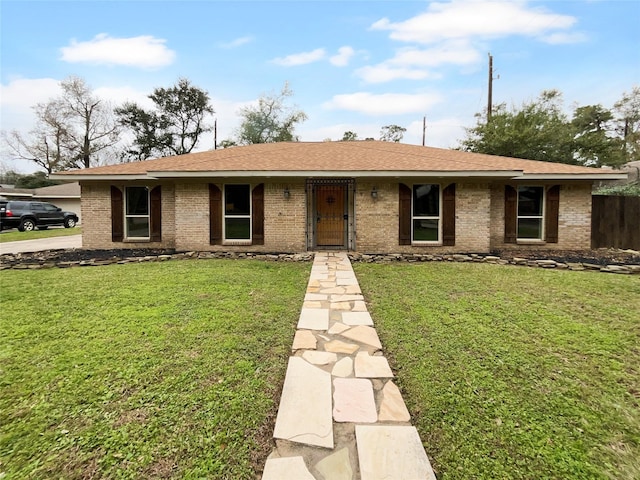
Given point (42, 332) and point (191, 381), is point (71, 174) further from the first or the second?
point (191, 381)

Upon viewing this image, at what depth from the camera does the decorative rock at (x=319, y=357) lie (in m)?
2.94

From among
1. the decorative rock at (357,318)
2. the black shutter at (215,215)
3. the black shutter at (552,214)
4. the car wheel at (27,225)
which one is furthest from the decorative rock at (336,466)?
the car wheel at (27,225)

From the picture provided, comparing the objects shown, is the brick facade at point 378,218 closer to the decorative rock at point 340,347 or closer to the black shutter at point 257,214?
the black shutter at point 257,214

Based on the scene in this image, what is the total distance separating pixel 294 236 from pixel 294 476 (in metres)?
7.46

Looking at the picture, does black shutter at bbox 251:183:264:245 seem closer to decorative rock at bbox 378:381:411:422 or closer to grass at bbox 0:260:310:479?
grass at bbox 0:260:310:479

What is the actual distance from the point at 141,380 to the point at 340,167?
6.90 metres

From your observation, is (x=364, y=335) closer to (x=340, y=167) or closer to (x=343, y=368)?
(x=343, y=368)

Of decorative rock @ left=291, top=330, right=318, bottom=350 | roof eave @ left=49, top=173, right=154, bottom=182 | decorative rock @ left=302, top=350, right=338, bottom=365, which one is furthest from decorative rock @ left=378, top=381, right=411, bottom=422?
roof eave @ left=49, top=173, right=154, bottom=182

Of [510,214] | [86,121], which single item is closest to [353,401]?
[510,214]

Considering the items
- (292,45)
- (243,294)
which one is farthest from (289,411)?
(292,45)

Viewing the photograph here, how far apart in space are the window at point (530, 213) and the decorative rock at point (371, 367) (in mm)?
8627

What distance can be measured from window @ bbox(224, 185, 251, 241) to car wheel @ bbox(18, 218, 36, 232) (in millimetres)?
15004

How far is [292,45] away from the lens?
13.3 metres

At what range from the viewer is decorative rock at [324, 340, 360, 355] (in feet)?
10.3
